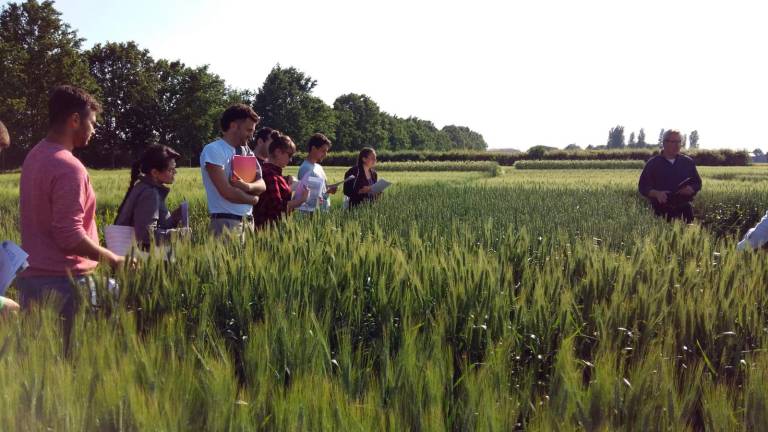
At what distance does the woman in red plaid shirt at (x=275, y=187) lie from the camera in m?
5.96

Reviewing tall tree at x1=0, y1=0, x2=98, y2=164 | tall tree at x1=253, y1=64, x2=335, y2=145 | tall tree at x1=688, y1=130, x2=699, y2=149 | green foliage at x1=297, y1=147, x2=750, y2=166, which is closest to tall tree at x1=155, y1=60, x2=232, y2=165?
tall tree at x1=253, y1=64, x2=335, y2=145

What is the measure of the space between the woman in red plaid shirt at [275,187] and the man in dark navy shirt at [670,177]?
14.0 feet

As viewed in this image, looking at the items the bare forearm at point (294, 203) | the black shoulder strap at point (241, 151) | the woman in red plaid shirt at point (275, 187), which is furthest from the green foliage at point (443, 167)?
the black shoulder strap at point (241, 151)

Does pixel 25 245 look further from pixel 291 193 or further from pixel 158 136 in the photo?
pixel 158 136

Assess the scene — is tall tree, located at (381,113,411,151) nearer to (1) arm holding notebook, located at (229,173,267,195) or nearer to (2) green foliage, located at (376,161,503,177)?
(2) green foliage, located at (376,161,503,177)

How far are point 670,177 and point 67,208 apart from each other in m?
6.83

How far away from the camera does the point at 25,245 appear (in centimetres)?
314

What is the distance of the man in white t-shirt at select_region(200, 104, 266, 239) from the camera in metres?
4.75

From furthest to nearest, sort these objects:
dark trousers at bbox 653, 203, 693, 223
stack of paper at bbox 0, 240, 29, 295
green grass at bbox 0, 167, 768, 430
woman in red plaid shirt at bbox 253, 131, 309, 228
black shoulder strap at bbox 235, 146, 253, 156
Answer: dark trousers at bbox 653, 203, 693, 223, woman in red plaid shirt at bbox 253, 131, 309, 228, black shoulder strap at bbox 235, 146, 253, 156, stack of paper at bbox 0, 240, 29, 295, green grass at bbox 0, 167, 768, 430

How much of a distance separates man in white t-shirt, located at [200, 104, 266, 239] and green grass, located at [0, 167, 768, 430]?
61cm

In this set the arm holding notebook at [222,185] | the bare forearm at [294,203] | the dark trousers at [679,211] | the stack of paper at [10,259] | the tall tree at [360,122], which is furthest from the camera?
the tall tree at [360,122]

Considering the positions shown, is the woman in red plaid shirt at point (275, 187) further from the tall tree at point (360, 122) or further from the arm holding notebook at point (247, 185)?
the tall tree at point (360, 122)

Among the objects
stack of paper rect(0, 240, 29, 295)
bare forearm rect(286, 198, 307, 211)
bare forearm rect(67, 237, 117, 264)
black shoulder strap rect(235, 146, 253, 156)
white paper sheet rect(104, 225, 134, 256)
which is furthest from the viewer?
bare forearm rect(286, 198, 307, 211)

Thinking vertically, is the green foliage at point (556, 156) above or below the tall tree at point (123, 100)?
below
